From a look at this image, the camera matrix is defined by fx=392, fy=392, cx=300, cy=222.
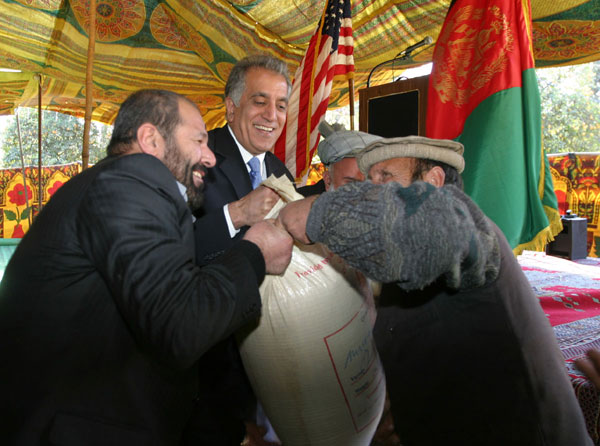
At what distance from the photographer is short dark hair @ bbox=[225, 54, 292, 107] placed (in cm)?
213

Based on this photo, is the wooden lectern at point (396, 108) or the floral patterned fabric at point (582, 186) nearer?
the wooden lectern at point (396, 108)

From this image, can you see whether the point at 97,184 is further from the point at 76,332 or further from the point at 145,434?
the point at 145,434

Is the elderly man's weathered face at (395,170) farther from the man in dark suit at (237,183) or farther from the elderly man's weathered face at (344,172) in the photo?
the elderly man's weathered face at (344,172)

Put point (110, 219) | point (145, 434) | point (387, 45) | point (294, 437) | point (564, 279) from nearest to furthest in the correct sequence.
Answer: point (110, 219), point (145, 434), point (294, 437), point (564, 279), point (387, 45)

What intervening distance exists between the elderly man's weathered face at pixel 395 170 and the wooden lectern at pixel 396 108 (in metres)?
1.96

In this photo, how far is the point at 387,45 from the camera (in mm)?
4836

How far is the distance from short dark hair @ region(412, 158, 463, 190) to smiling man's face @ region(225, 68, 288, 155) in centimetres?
103

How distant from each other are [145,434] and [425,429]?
0.73 meters

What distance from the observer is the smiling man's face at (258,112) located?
2.08 meters

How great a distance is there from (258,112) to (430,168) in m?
1.15

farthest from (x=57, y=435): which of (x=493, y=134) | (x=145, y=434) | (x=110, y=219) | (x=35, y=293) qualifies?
(x=493, y=134)

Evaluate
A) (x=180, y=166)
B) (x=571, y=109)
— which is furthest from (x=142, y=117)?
(x=571, y=109)

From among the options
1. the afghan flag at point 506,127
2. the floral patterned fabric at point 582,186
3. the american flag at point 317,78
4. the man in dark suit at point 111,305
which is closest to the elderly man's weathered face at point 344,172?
the afghan flag at point 506,127

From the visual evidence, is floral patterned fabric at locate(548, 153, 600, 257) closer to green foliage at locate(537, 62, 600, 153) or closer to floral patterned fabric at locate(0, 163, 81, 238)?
green foliage at locate(537, 62, 600, 153)
